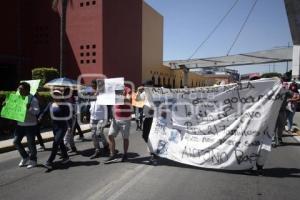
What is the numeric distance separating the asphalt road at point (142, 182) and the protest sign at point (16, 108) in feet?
3.61

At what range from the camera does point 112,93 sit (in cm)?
870

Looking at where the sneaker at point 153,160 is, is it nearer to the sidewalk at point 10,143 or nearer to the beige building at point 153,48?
the sidewalk at point 10,143

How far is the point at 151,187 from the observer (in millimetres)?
6562

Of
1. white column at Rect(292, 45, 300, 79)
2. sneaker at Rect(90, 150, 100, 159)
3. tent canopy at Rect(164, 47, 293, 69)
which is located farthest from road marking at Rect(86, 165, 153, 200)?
white column at Rect(292, 45, 300, 79)

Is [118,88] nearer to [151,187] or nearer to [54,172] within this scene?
[54,172]

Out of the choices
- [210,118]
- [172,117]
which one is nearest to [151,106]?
[172,117]

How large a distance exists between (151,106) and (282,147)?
4.17 m

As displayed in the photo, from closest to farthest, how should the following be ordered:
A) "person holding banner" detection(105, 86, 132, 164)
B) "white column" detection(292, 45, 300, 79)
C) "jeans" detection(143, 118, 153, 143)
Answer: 1. "person holding banner" detection(105, 86, 132, 164)
2. "jeans" detection(143, 118, 153, 143)
3. "white column" detection(292, 45, 300, 79)

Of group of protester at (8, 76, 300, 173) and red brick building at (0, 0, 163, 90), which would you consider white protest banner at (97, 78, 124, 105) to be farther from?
red brick building at (0, 0, 163, 90)

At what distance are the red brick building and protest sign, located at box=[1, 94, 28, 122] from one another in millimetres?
16467

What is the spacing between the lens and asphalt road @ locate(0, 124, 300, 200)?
6.16 meters

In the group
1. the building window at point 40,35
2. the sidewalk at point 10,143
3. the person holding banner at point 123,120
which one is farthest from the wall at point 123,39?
the person holding banner at point 123,120

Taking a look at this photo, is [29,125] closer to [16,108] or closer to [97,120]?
[16,108]

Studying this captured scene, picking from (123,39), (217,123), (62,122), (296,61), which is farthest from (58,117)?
(296,61)
